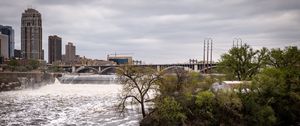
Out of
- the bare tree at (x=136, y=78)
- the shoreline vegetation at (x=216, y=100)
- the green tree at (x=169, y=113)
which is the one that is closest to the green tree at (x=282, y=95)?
the shoreline vegetation at (x=216, y=100)

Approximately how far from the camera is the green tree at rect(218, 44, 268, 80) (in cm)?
6681

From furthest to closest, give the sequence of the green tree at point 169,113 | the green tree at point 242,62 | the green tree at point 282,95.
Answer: the green tree at point 242,62 → the green tree at point 282,95 → the green tree at point 169,113

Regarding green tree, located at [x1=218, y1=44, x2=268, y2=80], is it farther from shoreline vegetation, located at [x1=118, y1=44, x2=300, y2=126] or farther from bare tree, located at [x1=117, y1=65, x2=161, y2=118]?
bare tree, located at [x1=117, y1=65, x2=161, y2=118]

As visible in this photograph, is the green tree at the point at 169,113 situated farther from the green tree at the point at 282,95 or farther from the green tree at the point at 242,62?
the green tree at the point at 242,62

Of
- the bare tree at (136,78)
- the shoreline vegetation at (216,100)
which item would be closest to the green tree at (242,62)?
the shoreline vegetation at (216,100)

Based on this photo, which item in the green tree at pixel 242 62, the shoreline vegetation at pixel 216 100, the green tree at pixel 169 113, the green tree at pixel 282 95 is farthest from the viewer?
the green tree at pixel 242 62

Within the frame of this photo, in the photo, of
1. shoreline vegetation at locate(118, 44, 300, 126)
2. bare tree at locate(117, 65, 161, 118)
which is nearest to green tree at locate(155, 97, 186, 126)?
shoreline vegetation at locate(118, 44, 300, 126)

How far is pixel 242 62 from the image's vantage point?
224 ft

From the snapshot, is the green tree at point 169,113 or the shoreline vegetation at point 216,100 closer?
the green tree at point 169,113

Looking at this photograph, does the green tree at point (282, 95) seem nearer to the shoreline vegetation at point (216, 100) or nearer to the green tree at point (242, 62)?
the shoreline vegetation at point (216, 100)

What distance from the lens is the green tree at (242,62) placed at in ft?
219

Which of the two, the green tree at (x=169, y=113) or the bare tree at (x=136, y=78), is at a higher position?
the bare tree at (x=136, y=78)

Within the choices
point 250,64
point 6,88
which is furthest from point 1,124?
point 6,88

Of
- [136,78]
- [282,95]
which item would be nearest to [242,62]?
[282,95]
